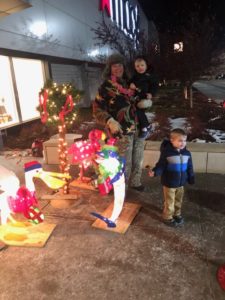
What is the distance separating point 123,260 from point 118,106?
6.52 ft

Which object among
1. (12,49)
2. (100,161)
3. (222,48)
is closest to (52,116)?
(100,161)

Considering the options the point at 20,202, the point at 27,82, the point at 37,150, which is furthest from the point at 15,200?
the point at 27,82

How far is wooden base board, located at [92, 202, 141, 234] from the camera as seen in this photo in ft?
10.9

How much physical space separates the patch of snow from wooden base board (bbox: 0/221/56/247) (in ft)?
14.1

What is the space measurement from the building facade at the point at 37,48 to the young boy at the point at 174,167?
4918mm

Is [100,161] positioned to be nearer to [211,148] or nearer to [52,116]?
[52,116]

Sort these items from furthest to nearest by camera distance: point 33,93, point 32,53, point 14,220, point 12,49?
point 33,93 < point 32,53 < point 12,49 < point 14,220

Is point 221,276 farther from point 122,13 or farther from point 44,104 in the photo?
point 122,13

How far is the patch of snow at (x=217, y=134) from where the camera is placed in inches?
241

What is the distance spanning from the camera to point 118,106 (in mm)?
3781

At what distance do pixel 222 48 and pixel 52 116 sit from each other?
33.4ft

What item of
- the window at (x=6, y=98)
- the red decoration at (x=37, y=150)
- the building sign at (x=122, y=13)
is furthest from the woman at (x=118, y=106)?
the building sign at (x=122, y=13)

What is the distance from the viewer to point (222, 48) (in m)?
11.7

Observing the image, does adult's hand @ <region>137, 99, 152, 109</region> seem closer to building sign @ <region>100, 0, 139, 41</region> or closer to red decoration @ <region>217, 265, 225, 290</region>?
red decoration @ <region>217, 265, 225, 290</region>
